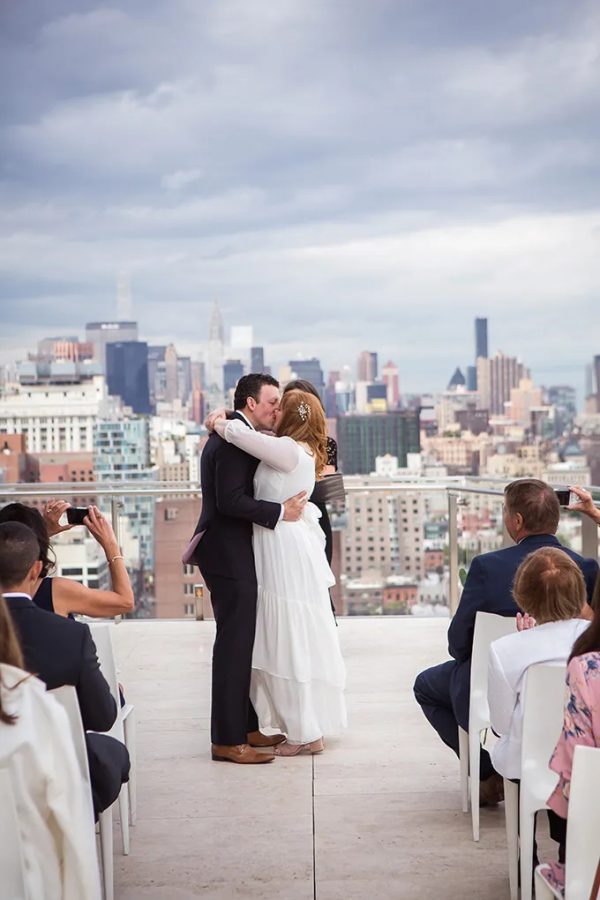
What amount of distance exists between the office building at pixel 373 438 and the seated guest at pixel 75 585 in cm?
1160

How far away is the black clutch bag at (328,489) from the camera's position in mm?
5712

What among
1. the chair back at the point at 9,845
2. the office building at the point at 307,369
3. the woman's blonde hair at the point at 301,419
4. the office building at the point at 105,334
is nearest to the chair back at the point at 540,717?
the chair back at the point at 9,845

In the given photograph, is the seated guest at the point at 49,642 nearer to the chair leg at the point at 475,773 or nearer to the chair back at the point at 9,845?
the chair back at the point at 9,845

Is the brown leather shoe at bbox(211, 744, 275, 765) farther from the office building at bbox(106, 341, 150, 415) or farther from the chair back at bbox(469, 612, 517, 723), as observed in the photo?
the office building at bbox(106, 341, 150, 415)

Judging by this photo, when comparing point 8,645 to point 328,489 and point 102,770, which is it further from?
point 328,489

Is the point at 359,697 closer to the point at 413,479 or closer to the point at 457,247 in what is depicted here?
the point at 413,479

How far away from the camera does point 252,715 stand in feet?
15.2

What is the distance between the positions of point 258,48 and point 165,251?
655cm

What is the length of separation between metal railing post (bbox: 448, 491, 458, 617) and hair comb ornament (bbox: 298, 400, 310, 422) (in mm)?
3214

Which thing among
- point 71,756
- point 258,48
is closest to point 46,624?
point 71,756

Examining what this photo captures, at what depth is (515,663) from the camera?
2.89m

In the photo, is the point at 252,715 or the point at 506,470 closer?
the point at 252,715

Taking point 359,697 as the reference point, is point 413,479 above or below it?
above

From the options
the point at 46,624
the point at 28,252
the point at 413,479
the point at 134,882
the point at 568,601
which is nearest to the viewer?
the point at 46,624
